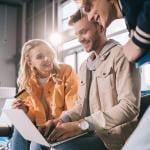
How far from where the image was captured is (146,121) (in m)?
0.51

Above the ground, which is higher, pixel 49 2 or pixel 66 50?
pixel 49 2

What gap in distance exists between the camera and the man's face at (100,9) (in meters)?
1.00

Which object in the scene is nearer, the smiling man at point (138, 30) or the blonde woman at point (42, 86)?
the smiling man at point (138, 30)

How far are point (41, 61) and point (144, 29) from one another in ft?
4.29

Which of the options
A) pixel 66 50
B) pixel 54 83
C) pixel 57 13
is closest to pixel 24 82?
pixel 54 83

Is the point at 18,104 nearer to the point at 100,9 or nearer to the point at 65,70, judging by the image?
the point at 65,70

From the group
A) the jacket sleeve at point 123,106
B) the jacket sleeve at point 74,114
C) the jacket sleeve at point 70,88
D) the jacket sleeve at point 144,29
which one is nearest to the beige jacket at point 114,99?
the jacket sleeve at point 123,106

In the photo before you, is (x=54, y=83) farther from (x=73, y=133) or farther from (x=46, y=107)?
(x=73, y=133)

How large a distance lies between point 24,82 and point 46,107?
214mm

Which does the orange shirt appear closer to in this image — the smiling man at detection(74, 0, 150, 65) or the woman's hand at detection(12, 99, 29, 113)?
the woman's hand at detection(12, 99, 29, 113)

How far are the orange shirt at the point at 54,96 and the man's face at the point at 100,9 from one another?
2.30ft

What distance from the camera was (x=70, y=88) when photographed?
68.5 inches

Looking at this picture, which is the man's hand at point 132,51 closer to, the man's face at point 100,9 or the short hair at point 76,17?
the man's face at point 100,9

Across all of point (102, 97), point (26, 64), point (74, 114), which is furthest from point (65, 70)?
point (102, 97)
